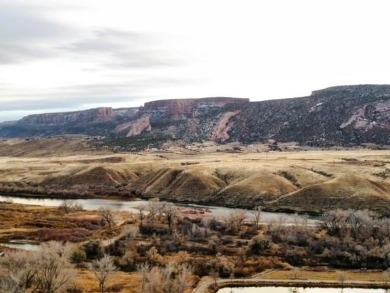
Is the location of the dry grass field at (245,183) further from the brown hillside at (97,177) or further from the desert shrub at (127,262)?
the desert shrub at (127,262)

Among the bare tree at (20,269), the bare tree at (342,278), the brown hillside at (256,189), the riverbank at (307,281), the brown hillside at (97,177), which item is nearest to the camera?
the bare tree at (20,269)

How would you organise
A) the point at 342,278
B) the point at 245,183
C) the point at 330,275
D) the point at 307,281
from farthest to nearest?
the point at 245,183 < the point at 330,275 < the point at 307,281 < the point at 342,278

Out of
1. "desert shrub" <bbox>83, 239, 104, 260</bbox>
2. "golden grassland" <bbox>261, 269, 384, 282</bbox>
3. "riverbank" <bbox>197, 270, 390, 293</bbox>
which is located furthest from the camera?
"desert shrub" <bbox>83, 239, 104, 260</bbox>

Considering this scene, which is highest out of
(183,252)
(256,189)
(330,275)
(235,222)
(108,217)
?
(256,189)

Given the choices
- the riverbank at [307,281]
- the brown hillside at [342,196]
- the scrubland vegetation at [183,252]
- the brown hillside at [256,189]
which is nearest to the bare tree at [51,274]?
the scrubland vegetation at [183,252]

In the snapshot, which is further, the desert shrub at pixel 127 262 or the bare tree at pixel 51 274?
the desert shrub at pixel 127 262

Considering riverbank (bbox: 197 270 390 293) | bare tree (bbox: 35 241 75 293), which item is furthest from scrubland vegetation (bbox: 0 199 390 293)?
riverbank (bbox: 197 270 390 293)

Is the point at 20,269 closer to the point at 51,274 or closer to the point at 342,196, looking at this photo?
the point at 51,274

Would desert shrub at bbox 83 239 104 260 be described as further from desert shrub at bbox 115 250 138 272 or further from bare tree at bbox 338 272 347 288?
bare tree at bbox 338 272 347 288

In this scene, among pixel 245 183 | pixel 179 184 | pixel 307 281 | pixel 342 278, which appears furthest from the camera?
pixel 179 184

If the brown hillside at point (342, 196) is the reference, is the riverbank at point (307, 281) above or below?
below

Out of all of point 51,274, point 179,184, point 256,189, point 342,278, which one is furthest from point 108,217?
point 342,278

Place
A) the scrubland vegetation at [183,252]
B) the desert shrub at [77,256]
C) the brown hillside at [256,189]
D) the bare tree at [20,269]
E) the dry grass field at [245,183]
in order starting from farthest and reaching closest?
the brown hillside at [256,189] → the dry grass field at [245,183] → the desert shrub at [77,256] → the scrubland vegetation at [183,252] → the bare tree at [20,269]

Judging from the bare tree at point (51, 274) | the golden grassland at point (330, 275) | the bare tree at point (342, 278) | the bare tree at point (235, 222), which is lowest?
the golden grassland at point (330, 275)
